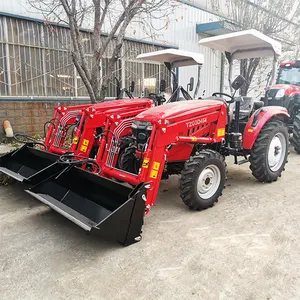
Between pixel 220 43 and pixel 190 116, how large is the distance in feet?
6.65

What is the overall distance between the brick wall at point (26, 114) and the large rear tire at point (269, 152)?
17.7ft

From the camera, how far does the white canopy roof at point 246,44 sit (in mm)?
4445

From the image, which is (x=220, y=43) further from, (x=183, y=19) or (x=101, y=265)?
(x=183, y=19)

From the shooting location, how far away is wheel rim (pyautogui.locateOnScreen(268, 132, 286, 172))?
478 centimetres

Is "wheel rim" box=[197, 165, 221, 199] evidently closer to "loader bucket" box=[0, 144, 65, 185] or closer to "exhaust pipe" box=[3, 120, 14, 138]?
"loader bucket" box=[0, 144, 65, 185]

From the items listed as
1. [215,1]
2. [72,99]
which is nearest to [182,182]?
[72,99]

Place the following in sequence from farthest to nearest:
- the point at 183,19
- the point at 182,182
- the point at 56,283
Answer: the point at 183,19 < the point at 182,182 < the point at 56,283

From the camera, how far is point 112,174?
145 inches

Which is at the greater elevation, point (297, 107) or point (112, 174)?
point (297, 107)

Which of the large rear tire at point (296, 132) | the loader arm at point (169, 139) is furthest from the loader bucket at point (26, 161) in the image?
the large rear tire at point (296, 132)

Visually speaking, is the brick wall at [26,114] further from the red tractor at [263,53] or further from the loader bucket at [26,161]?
the red tractor at [263,53]

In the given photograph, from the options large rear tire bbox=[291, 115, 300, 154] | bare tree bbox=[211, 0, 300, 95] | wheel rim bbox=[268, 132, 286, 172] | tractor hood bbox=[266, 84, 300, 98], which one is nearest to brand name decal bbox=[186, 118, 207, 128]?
wheel rim bbox=[268, 132, 286, 172]

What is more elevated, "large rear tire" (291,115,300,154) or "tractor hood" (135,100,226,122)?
"tractor hood" (135,100,226,122)

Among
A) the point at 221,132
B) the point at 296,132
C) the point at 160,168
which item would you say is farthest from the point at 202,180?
the point at 296,132
